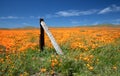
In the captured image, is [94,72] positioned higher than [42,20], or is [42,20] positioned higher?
[42,20]

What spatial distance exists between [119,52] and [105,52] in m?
0.67

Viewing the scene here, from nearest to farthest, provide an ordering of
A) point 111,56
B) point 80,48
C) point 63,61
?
point 63,61 → point 111,56 → point 80,48

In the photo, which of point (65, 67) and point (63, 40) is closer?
point (65, 67)

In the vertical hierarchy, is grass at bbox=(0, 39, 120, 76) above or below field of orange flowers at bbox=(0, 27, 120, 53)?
below

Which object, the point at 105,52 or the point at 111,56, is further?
the point at 105,52

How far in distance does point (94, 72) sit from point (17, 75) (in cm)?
275

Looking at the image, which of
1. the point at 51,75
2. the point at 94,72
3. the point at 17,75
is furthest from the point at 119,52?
the point at 17,75

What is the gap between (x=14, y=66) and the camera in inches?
379

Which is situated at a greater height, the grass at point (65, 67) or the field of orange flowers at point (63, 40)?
the field of orange flowers at point (63, 40)

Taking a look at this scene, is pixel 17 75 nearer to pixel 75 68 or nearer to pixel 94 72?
pixel 75 68

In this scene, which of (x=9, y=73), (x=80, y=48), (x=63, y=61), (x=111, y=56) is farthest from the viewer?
(x=80, y=48)

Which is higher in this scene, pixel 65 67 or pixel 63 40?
pixel 63 40

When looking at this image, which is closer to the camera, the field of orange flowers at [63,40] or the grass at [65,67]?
the grass at [65,67]

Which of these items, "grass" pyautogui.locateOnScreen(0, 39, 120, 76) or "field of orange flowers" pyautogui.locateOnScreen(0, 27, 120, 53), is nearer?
"grass" pyautogui.locateOnScreen(0, 39, 120, 76)
